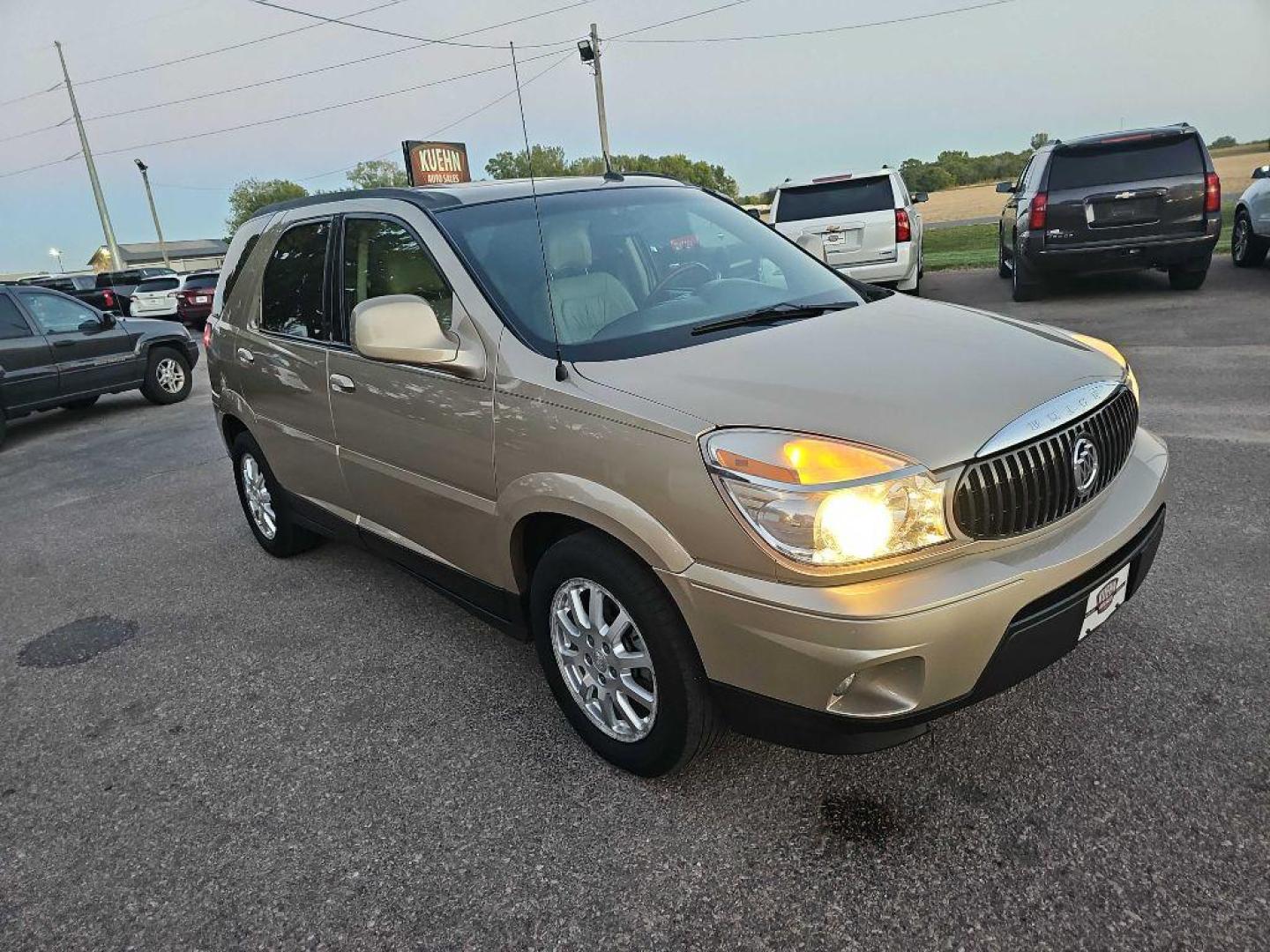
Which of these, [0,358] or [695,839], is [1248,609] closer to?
[695,839]

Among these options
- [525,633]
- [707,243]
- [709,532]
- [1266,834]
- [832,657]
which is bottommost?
[1266,834]

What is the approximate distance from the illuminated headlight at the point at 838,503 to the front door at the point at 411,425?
1.08 m

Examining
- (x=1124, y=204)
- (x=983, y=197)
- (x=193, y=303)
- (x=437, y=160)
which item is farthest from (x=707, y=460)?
(x=983, y=197)

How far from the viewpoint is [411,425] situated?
10.8ft

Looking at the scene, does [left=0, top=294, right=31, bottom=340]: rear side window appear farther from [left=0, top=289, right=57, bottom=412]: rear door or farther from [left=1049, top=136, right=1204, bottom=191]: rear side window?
[left=1049, top=136, right=1204, bottom=191]: rear side window

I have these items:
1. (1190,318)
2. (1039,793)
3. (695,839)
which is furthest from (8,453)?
(1190,318)

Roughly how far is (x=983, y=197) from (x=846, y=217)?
1340 inches

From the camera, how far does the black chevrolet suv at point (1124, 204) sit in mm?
9555

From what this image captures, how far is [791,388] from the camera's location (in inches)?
94.5

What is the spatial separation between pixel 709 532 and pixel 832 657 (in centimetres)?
42

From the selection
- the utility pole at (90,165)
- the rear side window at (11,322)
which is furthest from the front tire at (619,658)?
the utility pole at (90,165)

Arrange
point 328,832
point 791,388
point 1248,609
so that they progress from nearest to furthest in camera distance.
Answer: point 791,388 < point 328,832 < point 1248,609

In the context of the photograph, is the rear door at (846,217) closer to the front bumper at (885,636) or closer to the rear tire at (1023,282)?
the rear tire at (1023,282)

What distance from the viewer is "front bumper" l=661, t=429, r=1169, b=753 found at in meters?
2.11
